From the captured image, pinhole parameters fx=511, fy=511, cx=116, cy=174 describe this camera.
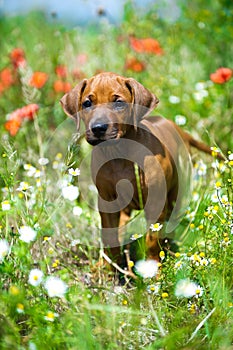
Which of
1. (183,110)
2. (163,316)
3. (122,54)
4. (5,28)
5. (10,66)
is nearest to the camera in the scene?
(163,316)

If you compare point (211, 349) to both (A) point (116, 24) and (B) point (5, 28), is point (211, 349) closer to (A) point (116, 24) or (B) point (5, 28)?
(A) point (116, 24)

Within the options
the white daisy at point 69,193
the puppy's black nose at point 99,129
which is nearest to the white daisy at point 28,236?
the white daisy at point 69,193

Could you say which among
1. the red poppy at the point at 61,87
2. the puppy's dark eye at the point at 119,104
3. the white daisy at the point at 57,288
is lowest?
the white daisy at the point at 57,288

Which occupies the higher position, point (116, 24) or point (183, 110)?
point (116, 24)

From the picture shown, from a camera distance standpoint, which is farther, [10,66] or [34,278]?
[10,66]

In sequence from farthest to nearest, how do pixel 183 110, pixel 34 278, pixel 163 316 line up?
pixel 183 110
pixel 163 316
pixel 34 278

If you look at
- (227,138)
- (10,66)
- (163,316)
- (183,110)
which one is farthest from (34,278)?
(10,66)

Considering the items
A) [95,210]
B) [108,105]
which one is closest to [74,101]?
[108,105]

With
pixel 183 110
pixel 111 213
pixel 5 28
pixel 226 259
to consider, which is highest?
pixel 5 28

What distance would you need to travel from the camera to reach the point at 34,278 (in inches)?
78.7

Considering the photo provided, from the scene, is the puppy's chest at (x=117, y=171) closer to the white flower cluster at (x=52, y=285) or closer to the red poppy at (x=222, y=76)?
the white flower cluster at (x=52, y=285)

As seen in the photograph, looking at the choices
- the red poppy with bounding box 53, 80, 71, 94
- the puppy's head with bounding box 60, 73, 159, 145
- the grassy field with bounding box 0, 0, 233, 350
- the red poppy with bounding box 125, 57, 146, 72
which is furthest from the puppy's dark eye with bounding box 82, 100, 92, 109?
the red poppy with bounding box 125, 57, 146, 72

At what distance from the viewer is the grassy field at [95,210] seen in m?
2.06

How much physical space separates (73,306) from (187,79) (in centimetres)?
370
